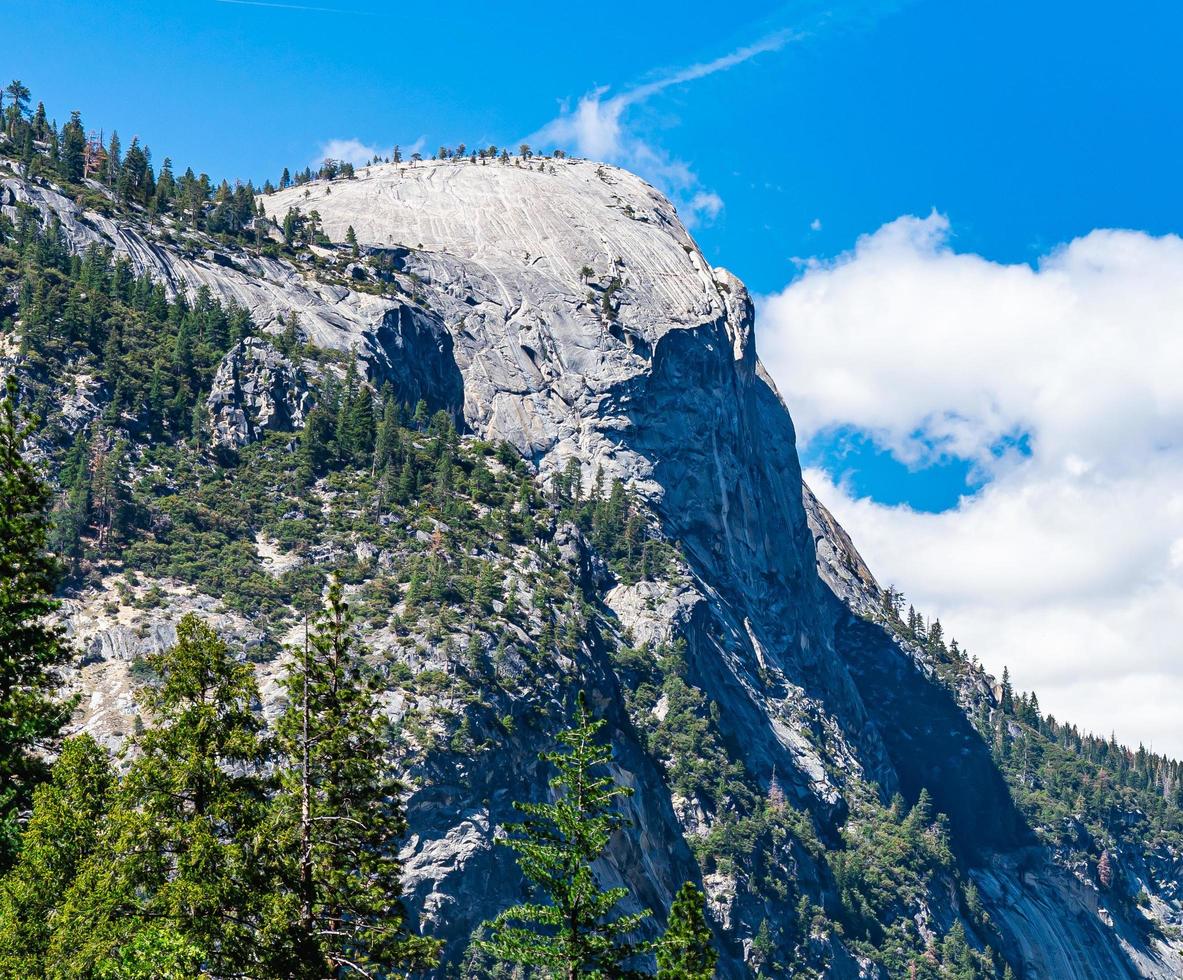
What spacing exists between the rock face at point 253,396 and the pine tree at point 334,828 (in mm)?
128599

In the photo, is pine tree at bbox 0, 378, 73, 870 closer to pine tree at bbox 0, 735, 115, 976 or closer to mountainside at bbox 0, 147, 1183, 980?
pine tree at bbox 0, 735, 115, 976

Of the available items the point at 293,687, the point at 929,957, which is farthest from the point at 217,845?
the point at 929,957

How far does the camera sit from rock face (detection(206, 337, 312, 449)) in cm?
15738

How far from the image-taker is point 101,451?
140 meters

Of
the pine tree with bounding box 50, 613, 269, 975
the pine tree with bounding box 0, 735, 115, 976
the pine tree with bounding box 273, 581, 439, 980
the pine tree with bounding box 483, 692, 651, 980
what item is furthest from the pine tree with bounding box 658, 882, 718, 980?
the pine tree with bounding box 0, 735, 115, 976

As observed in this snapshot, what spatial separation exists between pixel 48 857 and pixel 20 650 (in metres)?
6.12

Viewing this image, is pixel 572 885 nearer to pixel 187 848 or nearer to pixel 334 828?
pixel 334 828

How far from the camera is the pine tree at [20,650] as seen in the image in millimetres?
34719

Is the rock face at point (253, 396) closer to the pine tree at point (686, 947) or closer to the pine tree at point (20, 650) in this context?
the pine tree at point (20, 650)

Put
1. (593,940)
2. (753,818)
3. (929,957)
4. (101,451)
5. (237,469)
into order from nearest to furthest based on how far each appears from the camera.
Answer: (593,940) < (101,451) < (237,469) < (753,818) < (929,957)

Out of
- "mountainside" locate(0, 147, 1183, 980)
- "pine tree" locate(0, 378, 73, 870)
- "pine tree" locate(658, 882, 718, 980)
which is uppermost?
"mountainside" locate(0, 147, 1183, 980)

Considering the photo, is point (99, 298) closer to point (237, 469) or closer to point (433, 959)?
point (237, 469)

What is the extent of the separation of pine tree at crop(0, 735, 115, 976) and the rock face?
126032 millimetres

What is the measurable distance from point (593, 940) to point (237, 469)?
5122 inches
